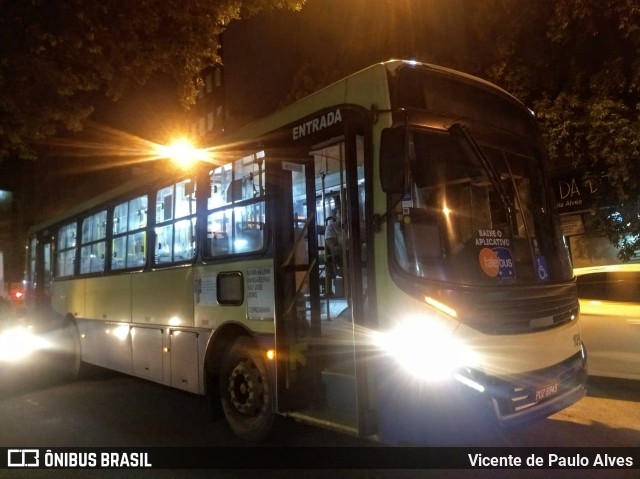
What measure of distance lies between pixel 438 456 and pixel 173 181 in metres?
4.65

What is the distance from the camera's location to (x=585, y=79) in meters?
9.82

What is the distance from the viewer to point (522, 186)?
4.80m

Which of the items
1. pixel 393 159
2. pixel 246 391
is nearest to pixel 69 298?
pixel 246 391

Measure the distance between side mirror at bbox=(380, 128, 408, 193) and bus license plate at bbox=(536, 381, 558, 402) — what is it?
192cm

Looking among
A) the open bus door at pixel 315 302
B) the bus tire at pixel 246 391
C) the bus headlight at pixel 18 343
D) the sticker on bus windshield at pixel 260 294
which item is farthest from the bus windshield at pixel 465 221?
the bus headlight at pixel 18 343

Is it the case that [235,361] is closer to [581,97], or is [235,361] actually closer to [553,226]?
[553,226]

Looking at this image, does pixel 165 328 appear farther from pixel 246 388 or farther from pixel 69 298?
pixel 69 298

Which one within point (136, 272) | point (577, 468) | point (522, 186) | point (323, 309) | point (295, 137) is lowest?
point (577, 468)

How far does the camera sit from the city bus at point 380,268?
3811 millimetres

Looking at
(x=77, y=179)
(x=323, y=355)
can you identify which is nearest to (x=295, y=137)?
(x=323, y=355)

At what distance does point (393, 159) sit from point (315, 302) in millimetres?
1706

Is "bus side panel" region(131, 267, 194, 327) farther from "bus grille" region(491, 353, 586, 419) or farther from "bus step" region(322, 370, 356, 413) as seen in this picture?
"bus grille" region(491, 353, 586, 419)

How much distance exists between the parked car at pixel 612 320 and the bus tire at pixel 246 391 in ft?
14.6

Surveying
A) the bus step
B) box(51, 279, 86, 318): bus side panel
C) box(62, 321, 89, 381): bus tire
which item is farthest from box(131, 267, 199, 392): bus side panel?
box(62, 321, 89, 381): bus tire
